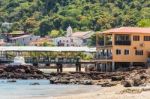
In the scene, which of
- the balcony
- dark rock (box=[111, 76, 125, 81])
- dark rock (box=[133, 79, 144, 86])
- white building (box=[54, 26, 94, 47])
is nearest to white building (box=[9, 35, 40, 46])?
white building (box=[54, 26, 94, 47])

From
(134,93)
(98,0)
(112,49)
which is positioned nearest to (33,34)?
(98,0)

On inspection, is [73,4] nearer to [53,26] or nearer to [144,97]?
[53,26]

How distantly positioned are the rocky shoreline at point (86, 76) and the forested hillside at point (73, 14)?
2437 inches

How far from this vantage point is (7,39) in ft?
586

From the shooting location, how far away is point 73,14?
171125 mm

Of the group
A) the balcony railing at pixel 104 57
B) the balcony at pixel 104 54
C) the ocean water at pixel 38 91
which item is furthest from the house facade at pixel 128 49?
the ocean water at pixel 38 91

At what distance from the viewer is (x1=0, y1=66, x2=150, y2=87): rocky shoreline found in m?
66.3

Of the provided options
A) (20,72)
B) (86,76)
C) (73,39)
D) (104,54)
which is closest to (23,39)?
(73,39)

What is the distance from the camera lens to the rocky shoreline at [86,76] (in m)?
66.3

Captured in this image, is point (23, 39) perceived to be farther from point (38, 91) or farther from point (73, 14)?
point (38, 91)

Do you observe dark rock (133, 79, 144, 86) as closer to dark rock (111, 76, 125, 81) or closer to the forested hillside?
dark rock (111, 76, 125, 81)

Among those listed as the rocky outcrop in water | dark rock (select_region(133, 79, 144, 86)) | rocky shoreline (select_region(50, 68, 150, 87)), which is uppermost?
dark rock (select_region(133, 79, 144, 86))

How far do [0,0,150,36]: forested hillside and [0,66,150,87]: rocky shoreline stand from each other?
6189cm

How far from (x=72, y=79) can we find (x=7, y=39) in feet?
→ 331
